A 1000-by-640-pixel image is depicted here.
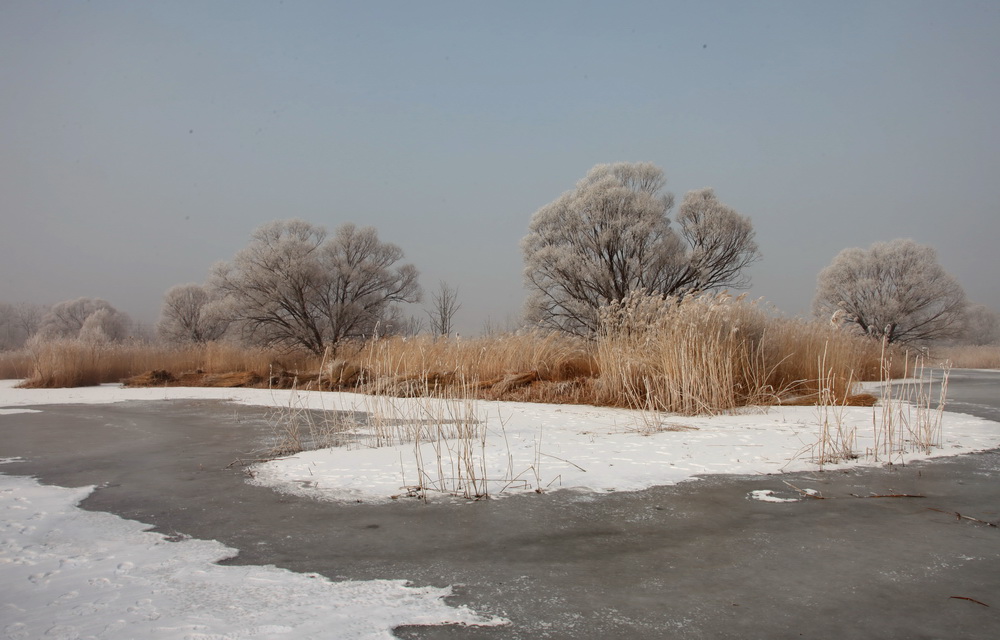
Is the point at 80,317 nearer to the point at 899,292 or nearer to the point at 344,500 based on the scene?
the point at 344,500

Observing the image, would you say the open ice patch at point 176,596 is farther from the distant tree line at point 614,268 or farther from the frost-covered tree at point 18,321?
the frost-covered tree at point 18,321

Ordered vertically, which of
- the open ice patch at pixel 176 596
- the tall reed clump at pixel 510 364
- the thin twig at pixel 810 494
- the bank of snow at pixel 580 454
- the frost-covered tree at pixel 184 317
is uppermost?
the frost-covered tree at pixel 184 317

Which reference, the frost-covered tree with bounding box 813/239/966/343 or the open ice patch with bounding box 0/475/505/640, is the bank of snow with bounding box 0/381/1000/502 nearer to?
the open ice patch with bounding box 0/475/505/640

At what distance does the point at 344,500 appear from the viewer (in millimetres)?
3426

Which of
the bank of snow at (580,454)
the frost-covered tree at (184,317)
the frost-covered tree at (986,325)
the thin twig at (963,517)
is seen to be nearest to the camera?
the thin twig at (963,517)

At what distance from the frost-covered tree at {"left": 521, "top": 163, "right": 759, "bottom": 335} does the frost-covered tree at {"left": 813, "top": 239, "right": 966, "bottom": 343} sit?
529cm

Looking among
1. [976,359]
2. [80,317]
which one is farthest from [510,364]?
[80,317]

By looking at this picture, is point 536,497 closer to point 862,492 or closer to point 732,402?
point 862,492

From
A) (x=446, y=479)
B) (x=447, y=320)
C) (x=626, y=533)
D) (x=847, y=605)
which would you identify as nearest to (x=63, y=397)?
(x=446, y=479)

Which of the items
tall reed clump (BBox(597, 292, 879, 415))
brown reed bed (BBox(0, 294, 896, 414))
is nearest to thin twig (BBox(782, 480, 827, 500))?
brown reed bed (BBox(0, 294, 896, 414))

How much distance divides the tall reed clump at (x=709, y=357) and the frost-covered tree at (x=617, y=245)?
16.1m

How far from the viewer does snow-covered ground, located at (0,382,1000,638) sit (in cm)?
187

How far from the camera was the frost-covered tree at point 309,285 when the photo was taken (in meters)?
22.5

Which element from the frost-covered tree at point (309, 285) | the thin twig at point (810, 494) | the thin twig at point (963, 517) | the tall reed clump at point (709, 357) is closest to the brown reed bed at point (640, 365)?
the tall reed clump at point (709, 357)
